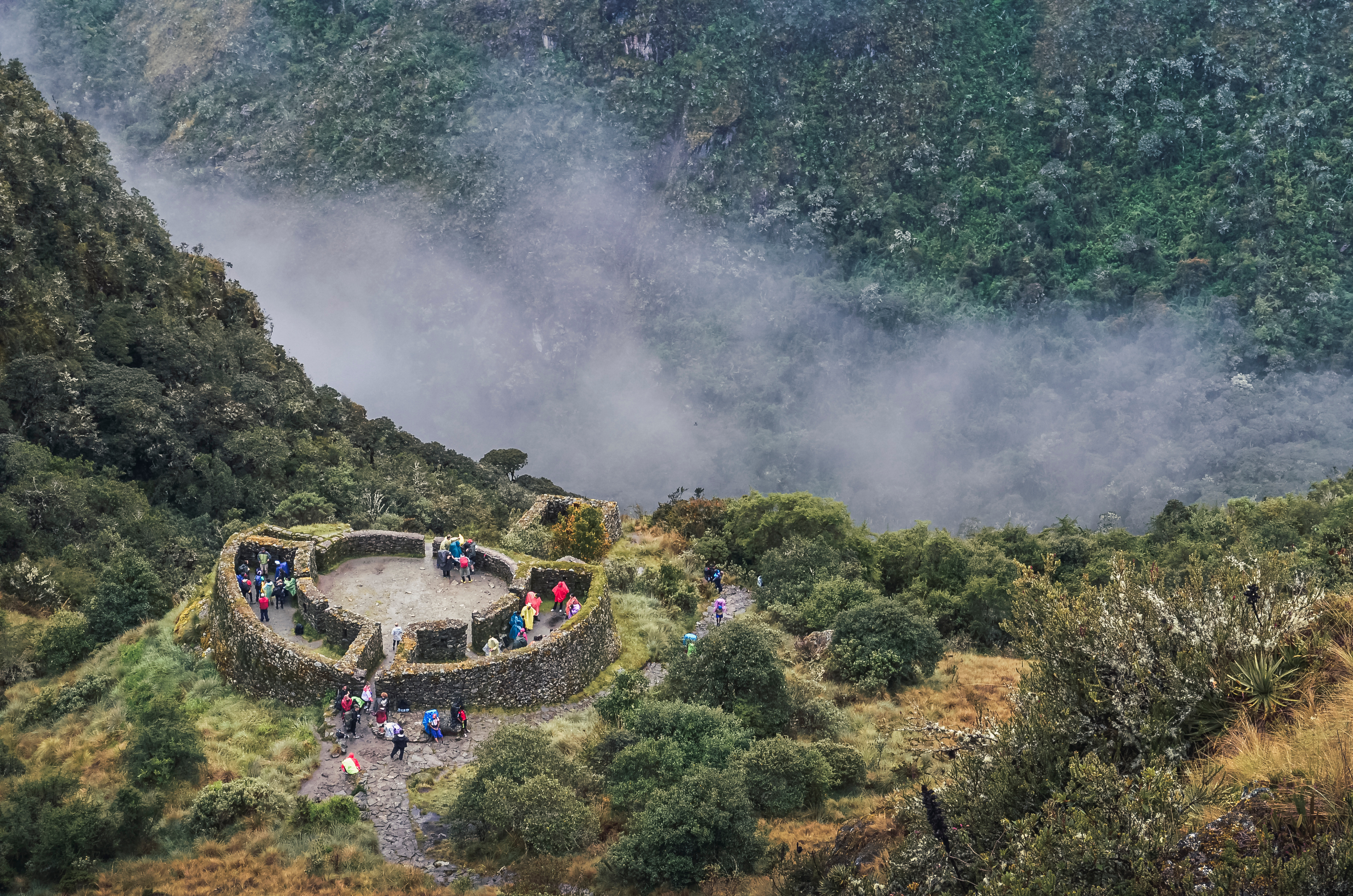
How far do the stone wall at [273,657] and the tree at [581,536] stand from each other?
9.61m

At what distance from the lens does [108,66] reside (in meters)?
153

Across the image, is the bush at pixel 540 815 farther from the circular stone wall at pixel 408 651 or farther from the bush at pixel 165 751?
the bush at pixel 165 751

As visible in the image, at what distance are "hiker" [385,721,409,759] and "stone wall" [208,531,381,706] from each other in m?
1.66

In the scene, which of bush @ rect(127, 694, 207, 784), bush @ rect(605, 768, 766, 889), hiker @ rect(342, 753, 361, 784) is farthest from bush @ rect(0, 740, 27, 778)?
bush @ rect(605, 768, 766, 889)

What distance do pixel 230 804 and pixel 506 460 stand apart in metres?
50.7

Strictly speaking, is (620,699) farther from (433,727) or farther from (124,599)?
(124,599)

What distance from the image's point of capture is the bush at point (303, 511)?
3447cm

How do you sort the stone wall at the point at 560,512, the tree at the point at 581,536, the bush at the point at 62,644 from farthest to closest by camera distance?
the stone wall at the point at 560,512
the tree at the point at 581,536
the bush at the point at 62,644

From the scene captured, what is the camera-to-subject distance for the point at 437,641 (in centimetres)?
2348

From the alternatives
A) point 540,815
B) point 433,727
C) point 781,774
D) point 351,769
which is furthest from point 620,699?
point 351,769

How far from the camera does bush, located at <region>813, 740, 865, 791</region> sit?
Answer: 807 inches

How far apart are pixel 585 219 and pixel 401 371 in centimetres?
3586

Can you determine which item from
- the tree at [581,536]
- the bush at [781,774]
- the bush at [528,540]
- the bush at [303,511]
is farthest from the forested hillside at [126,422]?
the bush at [781,774]

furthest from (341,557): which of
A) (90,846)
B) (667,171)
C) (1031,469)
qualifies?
(667,171)
